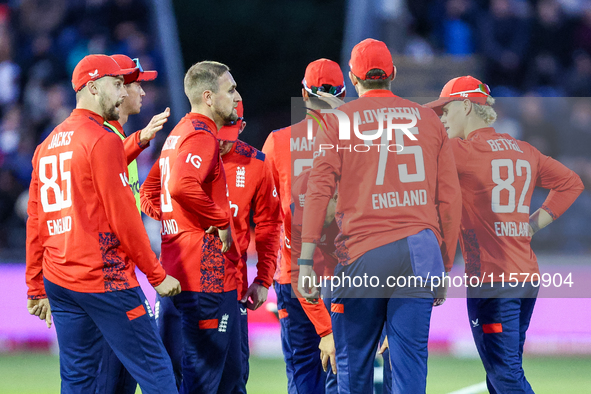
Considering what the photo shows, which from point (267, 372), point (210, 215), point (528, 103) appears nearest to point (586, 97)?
point (528, 103)

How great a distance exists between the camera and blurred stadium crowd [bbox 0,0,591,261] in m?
10.9

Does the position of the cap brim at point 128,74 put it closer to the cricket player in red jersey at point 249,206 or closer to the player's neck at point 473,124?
the cricket player in red jersey at point 249,206

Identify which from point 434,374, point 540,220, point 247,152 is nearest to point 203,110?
point 247,152

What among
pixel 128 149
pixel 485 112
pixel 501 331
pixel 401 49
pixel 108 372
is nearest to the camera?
pixel 108 372

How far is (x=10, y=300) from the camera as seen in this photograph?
8.31 metres

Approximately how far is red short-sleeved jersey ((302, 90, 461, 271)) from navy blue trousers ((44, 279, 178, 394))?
3.37 ft

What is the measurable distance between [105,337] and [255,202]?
1489 mm

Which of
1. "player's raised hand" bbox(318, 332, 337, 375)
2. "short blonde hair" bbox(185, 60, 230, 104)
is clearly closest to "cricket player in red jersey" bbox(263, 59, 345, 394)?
"player's raised hand" bbox(318, 332, 337, 375)

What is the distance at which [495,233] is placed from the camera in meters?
4.84

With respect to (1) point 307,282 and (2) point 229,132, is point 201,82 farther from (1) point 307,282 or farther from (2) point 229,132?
(1) point 307,282

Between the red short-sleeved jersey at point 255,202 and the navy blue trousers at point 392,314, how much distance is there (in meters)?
1.12

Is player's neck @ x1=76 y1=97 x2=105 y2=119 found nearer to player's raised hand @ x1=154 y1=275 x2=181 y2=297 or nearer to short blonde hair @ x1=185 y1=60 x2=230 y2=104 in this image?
short blonde hair @ x1=185 y1=60 x2=230 y2=104

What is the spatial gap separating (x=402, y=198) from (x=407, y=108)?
0.52 m

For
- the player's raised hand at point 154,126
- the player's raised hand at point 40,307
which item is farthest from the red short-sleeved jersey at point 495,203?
the player's raised hand at point 40,307
